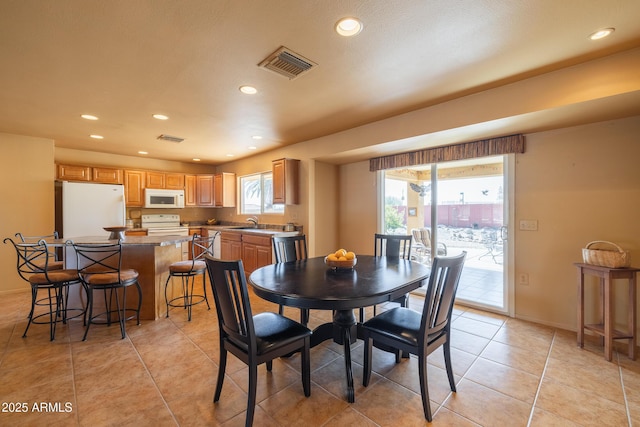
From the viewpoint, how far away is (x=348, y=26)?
1764 mm

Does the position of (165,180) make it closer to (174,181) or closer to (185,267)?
(174,181)

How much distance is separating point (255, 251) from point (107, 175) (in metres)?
3.38

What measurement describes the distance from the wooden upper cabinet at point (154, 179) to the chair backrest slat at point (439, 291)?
6132 millimetres

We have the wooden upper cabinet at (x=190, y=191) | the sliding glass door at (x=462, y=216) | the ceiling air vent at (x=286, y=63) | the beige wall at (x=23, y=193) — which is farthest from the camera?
the wooden upper cabinet at (x=190, y=191)

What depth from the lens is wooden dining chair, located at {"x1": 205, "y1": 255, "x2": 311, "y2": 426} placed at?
5.08 feet

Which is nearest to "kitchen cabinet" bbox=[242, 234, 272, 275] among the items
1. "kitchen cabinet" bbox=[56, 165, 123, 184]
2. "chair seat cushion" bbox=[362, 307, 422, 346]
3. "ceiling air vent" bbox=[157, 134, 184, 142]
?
"ceiling air vent" bbox=[157, 134, 184, 142]

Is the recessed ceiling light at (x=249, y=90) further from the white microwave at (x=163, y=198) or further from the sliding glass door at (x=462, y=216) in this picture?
the white microwave at (x=163, y=198)

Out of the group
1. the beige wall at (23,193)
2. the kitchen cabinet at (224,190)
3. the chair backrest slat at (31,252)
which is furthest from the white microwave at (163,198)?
the chair backrest slat at (31,252)

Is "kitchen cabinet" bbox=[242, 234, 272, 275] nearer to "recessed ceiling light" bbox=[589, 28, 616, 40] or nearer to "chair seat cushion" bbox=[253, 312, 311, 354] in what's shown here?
"chair seat cushion" bbox=[253, 312, 311, 354]

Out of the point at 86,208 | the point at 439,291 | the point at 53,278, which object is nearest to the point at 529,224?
the point at 439,291

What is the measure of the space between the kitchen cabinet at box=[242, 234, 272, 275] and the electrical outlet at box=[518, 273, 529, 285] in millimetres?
3358

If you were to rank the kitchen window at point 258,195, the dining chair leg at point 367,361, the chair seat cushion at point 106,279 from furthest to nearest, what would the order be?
the kitchen window at point 258,195
the chair seat cushion at point 106,279
the dining chair leg at point 367,361

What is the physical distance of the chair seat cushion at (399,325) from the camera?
1769 mm

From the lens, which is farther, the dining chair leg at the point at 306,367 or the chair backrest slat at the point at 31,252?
the chair backrest slat at the point at 31,252
